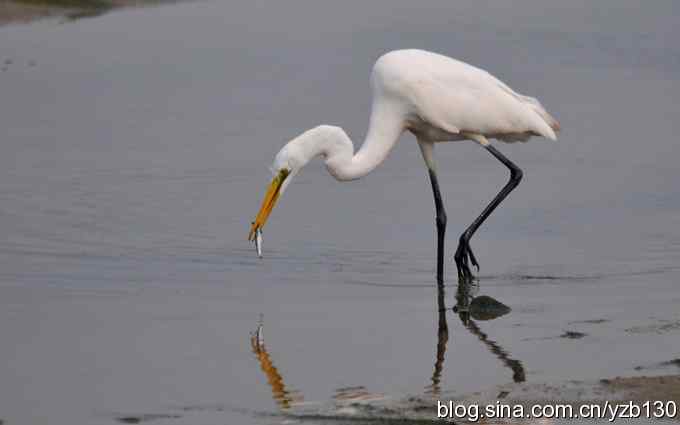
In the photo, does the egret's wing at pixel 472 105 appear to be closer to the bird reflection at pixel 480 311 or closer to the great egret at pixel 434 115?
the great egret at pixel 434 115

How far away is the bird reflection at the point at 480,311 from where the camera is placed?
8.12 metres

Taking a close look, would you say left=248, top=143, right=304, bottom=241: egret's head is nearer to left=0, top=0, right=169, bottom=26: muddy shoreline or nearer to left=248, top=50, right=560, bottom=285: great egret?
left=248, top=50, right=560, bottom=285: great egret

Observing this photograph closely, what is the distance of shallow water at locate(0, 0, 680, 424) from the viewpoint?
313 inches

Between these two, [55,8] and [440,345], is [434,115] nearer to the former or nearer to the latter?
[440,345]

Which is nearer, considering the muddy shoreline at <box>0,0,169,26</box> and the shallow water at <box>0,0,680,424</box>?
the shallow water at <box>0,0,680,424</box>

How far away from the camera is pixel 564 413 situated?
22.7 feet

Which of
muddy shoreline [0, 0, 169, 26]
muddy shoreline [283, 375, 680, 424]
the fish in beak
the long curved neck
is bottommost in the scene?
muddy shoreline [283, 375, 680, 424]

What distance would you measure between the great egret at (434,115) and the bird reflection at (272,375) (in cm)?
178

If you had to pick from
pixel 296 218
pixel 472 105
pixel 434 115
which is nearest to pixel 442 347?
pixel 434 115

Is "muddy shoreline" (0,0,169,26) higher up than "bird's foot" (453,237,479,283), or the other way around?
"muddy shoreline" (0,0,169,26)

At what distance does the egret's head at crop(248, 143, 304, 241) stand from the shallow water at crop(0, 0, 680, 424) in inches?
20.8

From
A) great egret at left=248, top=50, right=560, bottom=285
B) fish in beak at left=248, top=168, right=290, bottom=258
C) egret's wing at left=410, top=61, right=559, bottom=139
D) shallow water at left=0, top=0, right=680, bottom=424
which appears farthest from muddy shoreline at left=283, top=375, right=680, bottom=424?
egret's wing at left=410, top=61, right=559, bottom=139

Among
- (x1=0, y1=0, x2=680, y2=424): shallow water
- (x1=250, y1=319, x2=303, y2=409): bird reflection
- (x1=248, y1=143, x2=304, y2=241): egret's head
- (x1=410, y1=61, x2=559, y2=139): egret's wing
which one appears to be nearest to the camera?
(x1=250, y1=319, x2=303, y2=409): bird reflection

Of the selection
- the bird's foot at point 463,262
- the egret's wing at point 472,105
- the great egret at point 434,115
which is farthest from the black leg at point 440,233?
the egret's wing at point 472,105
